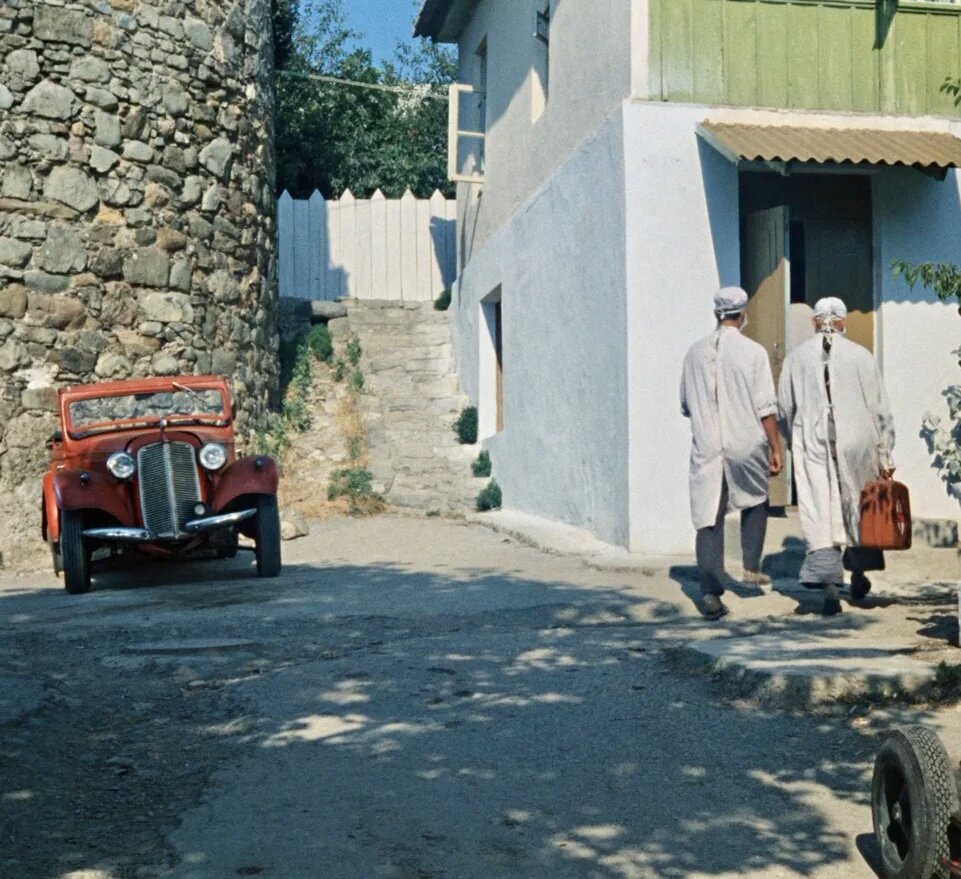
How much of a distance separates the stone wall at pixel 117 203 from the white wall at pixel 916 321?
653 cm

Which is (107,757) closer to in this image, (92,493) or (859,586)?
(859,586)

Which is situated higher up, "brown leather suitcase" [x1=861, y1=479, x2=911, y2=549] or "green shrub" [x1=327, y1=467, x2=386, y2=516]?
"brown leather suitcase" [x1=861, y1=479, x2=911, y2=549]

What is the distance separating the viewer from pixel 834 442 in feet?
23.0

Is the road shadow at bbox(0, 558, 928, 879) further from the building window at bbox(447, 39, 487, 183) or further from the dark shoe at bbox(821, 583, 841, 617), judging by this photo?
the building window at bbox(447, 39, 487, 183)

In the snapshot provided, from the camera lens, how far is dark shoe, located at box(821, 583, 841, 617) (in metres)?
6.88

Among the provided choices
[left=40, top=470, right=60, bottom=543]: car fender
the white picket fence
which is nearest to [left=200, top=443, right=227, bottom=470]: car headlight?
[left=40, top=470, right=60, bottom=543]: car fender

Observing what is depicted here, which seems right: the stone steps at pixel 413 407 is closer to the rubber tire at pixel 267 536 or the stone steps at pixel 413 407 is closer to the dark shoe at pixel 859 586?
the rubber tire at pixel 267 536

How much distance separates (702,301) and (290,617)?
420 centimetres

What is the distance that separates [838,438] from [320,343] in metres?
10.6

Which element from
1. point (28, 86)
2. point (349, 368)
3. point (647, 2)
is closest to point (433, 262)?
point (349, 368)

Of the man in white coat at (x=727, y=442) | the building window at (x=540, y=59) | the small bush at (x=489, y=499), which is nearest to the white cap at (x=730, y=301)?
the man in white coat at (x=727, y=442)

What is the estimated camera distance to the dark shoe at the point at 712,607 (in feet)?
23.0

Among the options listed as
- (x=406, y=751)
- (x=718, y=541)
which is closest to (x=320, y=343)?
(x=718, y=541)

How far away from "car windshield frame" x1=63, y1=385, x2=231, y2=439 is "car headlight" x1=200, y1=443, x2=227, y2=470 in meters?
0.56
